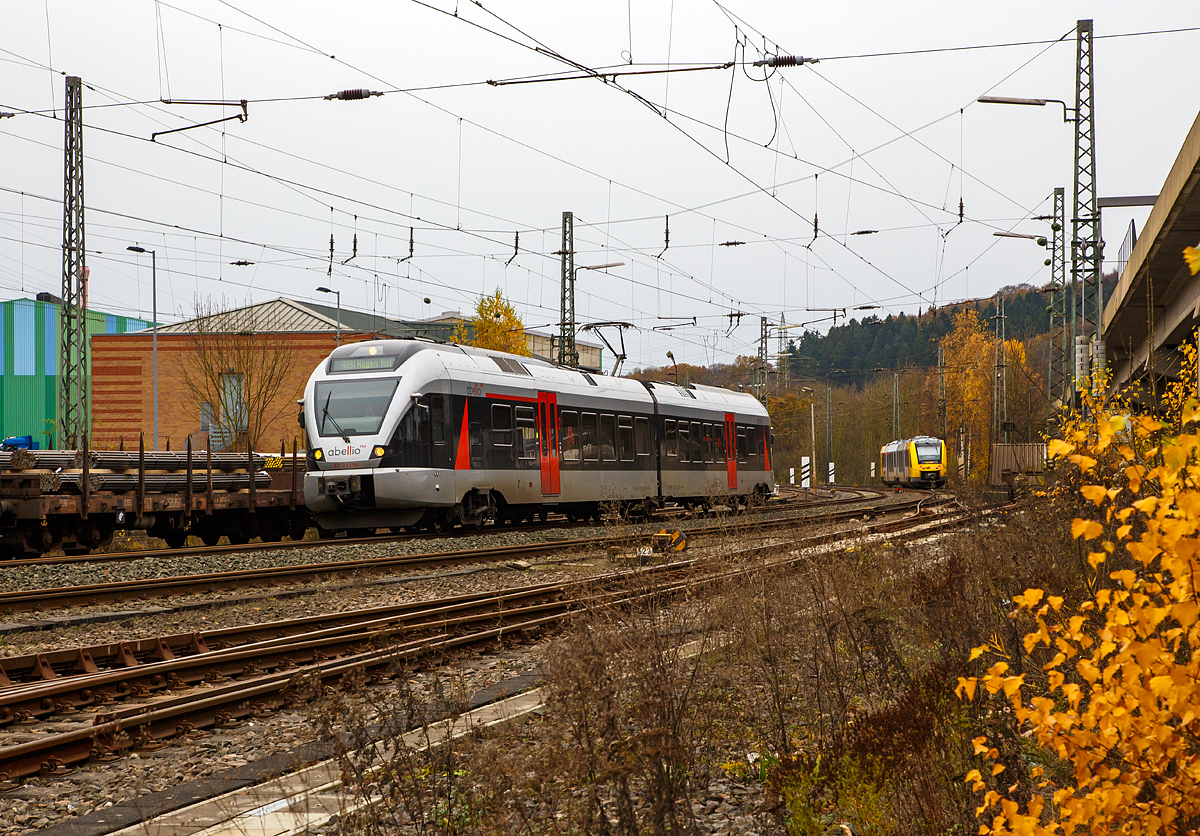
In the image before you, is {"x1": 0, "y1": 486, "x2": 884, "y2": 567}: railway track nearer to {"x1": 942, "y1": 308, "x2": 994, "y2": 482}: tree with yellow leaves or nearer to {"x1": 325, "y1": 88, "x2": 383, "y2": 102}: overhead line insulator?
{"x1": 325, "y1": 88, "x2": 383, "y2": 102}: overhead line insulator

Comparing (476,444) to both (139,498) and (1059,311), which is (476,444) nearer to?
(139,498)

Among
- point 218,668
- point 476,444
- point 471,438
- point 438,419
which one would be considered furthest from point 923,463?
point 218,668

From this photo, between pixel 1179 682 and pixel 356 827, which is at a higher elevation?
pixel 1179 682

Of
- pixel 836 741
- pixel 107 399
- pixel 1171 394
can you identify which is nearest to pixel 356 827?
pixel 836 741

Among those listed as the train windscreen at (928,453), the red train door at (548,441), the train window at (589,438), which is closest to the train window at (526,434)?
the red train door at (548,441)

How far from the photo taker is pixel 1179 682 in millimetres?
2453

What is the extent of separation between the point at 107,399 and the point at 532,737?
52.9 meters

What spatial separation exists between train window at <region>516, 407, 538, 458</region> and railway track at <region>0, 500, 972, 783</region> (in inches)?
376

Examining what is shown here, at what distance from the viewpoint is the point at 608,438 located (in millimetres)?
23672

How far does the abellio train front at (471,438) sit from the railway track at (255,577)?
6.15ft

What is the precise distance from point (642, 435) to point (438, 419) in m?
7.79

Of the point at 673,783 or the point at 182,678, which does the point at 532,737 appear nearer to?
the point at 673,783

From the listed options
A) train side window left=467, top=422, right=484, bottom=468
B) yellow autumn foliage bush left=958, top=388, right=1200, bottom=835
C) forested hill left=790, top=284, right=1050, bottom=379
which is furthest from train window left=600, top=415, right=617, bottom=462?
forested hill left=790, top=284, right=1050, bottom=379

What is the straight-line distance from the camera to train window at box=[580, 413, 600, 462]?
22.8m
